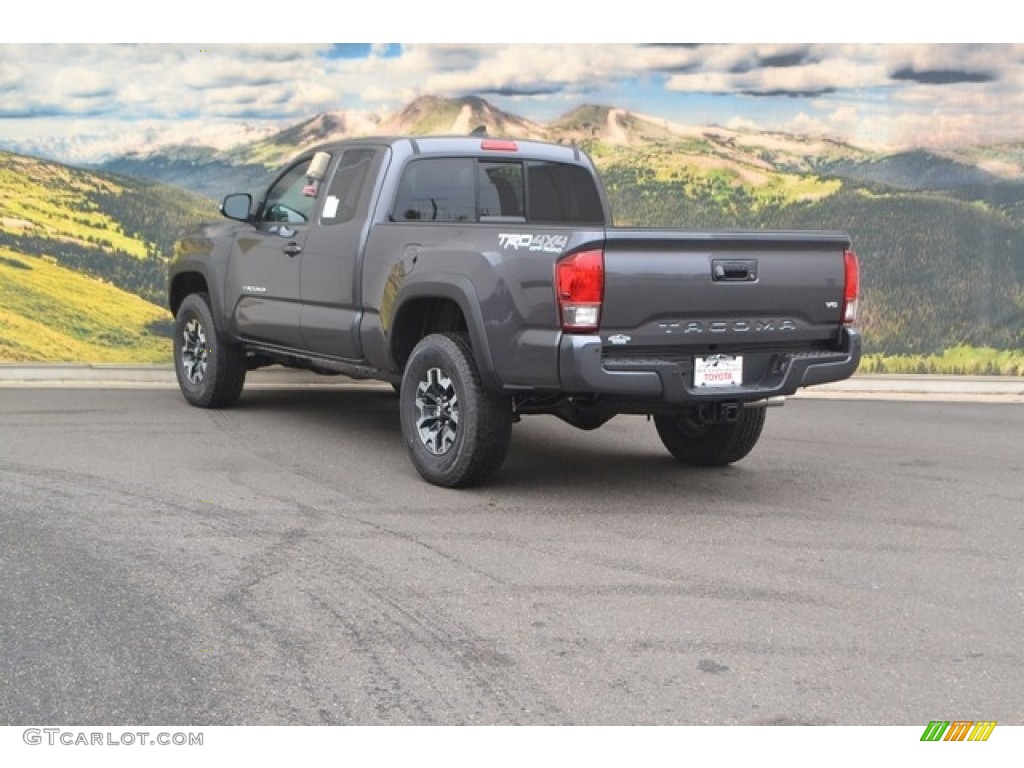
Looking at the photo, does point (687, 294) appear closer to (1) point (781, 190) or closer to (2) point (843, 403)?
(2) point (843, 403)

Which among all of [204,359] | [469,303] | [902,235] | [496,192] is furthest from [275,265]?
[902,235]

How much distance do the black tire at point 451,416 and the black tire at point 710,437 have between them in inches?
57.3

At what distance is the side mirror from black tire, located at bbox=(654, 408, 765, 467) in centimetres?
327

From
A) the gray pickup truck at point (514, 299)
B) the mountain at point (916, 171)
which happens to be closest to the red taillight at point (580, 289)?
the gray pickup truck at point (514, 299)

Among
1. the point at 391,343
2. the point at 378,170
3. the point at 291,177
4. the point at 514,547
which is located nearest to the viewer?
the point at 514,547

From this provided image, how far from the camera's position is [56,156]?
12.5 metres

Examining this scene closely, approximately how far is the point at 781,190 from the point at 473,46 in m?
3.44

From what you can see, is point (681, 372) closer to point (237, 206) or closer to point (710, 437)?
point (710, 437)

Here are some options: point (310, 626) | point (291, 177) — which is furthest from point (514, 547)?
point (291, 177)

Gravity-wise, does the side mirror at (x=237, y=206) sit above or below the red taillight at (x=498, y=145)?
below

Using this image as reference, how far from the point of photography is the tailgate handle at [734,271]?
21.5 feet

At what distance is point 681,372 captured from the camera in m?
6.54
